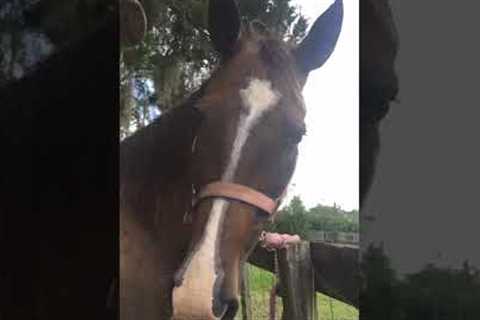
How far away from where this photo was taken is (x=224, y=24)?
3918 mm

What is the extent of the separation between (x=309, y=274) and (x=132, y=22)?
1.44 m

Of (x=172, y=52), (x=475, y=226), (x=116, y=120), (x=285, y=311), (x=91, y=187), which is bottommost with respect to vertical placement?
(x=285, y=311)

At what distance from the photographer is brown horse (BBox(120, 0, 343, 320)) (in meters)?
3.71

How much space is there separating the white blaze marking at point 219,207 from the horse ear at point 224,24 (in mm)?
248

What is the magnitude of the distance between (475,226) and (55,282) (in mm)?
2059

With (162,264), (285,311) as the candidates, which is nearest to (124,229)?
(162,264)

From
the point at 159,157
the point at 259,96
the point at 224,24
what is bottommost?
the point at 159,157

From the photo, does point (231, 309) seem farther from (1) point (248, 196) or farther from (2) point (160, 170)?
(2) point (160, 170)

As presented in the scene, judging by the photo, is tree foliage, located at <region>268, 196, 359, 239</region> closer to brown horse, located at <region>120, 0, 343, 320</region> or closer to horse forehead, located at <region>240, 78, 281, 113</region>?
brown horse, located at <region>120, 0, 343, 320</region>

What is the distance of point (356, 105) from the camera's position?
365 cm

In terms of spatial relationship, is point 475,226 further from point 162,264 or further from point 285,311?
point 162,264

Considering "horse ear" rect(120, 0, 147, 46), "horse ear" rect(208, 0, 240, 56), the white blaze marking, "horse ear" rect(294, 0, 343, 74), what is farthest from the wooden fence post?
"horse ear" rect(120, 0, 147, 46)

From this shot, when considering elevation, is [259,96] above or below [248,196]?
above

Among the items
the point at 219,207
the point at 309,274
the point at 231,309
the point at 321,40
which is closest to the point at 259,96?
the point at 321,40
